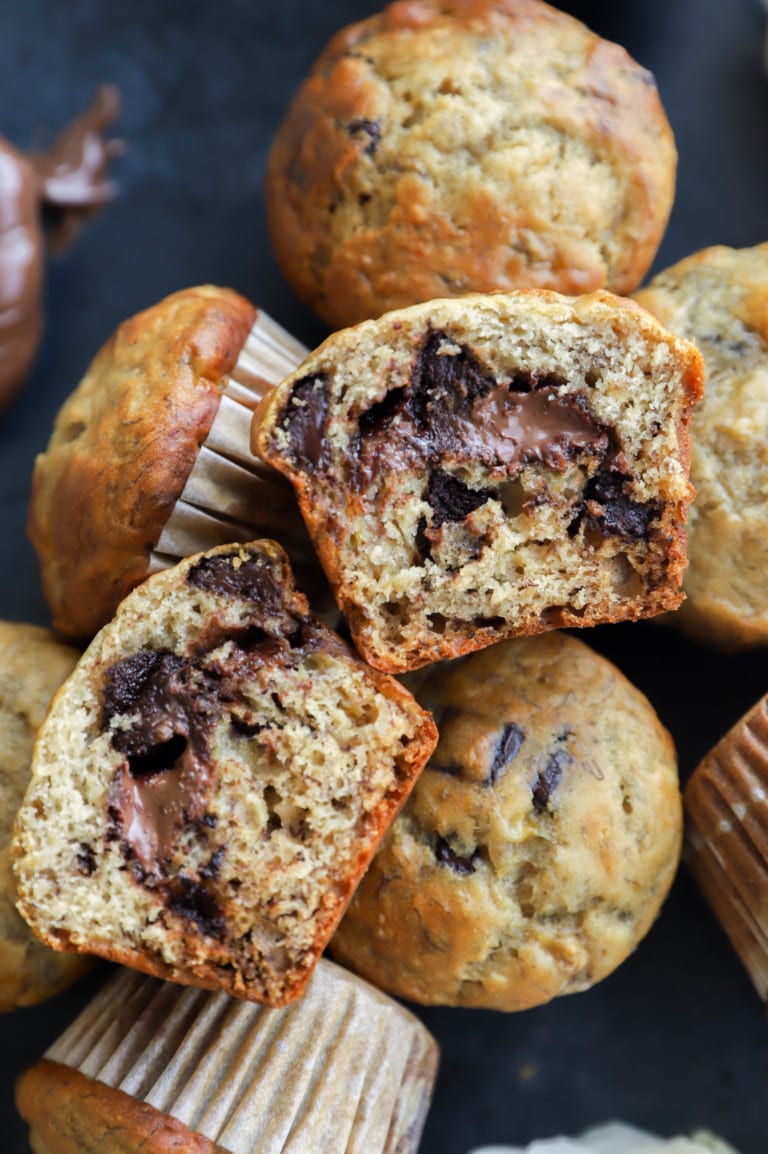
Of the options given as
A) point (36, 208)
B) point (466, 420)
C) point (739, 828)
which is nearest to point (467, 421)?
point (466, 420)

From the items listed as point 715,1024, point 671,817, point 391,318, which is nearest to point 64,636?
point 391,318

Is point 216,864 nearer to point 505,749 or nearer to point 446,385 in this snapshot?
point 505,749

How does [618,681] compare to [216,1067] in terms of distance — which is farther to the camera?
[618,681]

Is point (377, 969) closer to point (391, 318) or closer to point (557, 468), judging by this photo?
point (557, 468)

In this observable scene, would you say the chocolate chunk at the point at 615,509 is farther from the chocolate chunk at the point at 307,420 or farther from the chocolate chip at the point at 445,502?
the chocolate chunk at the point at 307,420

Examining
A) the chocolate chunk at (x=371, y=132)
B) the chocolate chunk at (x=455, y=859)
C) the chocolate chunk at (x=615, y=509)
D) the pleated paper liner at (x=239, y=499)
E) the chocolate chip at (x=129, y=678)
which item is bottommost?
the chocolate chunk at (x=455, y=859)

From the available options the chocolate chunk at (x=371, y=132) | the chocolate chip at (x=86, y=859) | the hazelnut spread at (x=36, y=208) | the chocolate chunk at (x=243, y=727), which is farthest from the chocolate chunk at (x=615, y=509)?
the hazelnut spread at (x=36, y=208)

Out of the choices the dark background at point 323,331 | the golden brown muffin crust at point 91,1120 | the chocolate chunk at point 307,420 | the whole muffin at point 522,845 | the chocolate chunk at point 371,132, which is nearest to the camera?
the chocolate chunk at point 307,420
